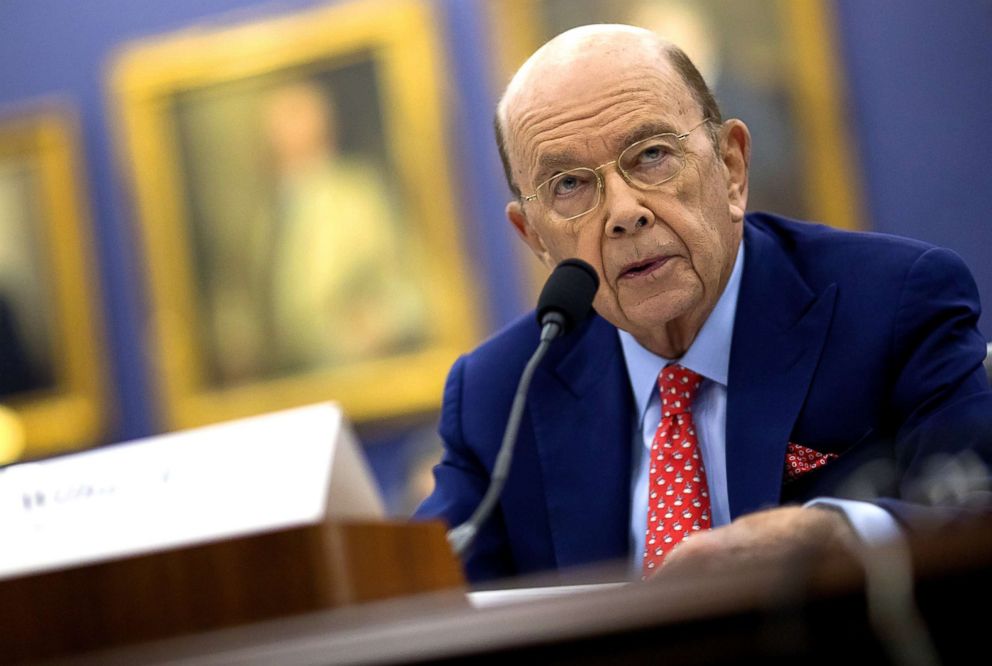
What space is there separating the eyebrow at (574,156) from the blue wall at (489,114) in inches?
84.3

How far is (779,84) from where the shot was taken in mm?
5070

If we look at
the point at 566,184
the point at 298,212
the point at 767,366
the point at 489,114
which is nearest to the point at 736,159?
the point at 566,184

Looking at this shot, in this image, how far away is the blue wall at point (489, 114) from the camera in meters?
4.84

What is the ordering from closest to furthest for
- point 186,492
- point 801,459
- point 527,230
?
point 186,492
point 801,459
point 527,230

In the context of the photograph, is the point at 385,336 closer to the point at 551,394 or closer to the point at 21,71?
the point at 21,71

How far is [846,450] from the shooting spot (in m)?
2.38

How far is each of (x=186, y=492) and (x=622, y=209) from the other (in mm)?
1198

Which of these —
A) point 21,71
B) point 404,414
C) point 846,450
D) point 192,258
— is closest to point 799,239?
point 846,450

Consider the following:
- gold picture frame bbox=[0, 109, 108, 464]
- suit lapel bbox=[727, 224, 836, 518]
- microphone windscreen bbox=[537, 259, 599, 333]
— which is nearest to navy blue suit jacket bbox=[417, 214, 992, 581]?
suit lapel bbox=[727, 224, 836, 518]

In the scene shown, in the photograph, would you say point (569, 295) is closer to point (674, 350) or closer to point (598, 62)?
point (674, 350)

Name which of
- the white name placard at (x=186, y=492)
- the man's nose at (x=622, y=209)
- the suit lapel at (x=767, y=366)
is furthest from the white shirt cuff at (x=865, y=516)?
the man's nose at (x=622, y=209)

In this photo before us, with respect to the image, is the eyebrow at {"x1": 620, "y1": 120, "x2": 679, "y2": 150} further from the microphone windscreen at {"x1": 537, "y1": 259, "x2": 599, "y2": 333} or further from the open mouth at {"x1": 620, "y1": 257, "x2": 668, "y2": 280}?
the microphone windscreen at {"x1": 537, "y1": 259, "x2": 599, "y2": 333}

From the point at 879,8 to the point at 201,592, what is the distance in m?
4.18

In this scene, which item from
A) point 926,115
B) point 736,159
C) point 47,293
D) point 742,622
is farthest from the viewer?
point 47,293
